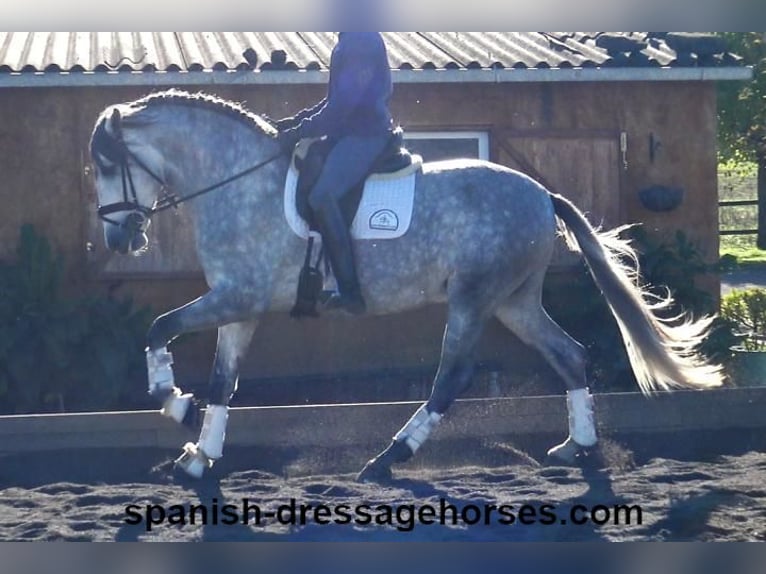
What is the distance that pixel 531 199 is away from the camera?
8.62m

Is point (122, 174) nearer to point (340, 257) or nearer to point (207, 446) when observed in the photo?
point (340, 257)

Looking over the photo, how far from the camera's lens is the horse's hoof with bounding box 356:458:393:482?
320 inches

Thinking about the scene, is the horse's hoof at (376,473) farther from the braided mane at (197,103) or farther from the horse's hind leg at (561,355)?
the braided mane at (197,103)

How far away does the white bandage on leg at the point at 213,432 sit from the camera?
834 centimetres

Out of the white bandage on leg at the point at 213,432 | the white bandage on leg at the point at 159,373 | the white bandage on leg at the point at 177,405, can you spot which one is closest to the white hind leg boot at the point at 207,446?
the white bandage on leg at the point at 213,432

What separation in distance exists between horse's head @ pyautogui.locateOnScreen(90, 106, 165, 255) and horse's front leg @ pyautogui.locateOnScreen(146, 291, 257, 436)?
62 centimetres

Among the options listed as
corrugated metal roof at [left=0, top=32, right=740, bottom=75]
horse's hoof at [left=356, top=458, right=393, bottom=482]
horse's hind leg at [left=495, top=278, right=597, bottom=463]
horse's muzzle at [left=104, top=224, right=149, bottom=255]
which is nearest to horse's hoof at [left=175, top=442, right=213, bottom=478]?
horse's hoof at [left=356, top=458, right=393, bottom=482]

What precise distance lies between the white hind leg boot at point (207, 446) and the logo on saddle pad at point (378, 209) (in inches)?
47.9

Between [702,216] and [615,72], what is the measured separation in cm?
188

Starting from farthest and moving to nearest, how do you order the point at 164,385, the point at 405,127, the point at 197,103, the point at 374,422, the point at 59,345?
the point at 405,127 < the point at 59,345 < the point at 374,422 < the point at 197,103 < the point at 164,385

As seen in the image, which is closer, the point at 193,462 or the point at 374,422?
the point at 193,462

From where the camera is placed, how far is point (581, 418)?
8672mm

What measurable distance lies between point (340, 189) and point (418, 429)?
1506mm

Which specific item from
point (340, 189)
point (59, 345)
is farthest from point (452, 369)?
point (59, 345)
